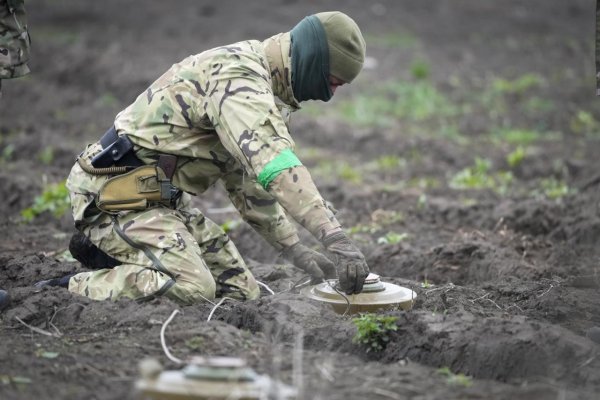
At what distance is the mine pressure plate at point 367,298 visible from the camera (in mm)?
5332

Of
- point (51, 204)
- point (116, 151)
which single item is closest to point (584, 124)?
point (51, 204)

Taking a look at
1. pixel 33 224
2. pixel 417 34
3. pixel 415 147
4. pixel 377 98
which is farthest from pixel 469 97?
pixel 33 224

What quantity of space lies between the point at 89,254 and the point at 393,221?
10.9 ft

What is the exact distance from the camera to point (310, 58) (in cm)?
536

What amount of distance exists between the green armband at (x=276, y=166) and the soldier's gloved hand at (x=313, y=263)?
1.10 metres

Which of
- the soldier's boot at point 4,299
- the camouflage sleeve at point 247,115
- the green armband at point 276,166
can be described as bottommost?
the soldier's boot at point 4,299

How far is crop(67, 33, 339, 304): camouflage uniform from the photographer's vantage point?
4.99 meters

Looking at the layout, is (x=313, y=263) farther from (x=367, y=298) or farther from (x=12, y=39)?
(x=12, y=39)

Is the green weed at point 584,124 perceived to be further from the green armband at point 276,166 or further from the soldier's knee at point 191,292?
the green armband at point 276,166

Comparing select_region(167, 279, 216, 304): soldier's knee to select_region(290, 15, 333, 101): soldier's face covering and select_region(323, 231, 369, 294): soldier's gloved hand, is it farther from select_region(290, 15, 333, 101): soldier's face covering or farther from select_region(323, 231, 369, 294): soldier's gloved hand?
select_region(290, 15, 333, 101): soldier's face covering

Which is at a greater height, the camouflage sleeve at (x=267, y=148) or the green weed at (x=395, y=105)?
the camouflage sleeve at (x=267, y=148)

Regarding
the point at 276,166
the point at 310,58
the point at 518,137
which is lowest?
the point at 518,137

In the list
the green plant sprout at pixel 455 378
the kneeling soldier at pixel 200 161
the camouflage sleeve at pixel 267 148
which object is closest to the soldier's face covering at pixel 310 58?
the kneeling soldier at pixel 200 161

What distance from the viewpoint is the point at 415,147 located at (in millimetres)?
11484
